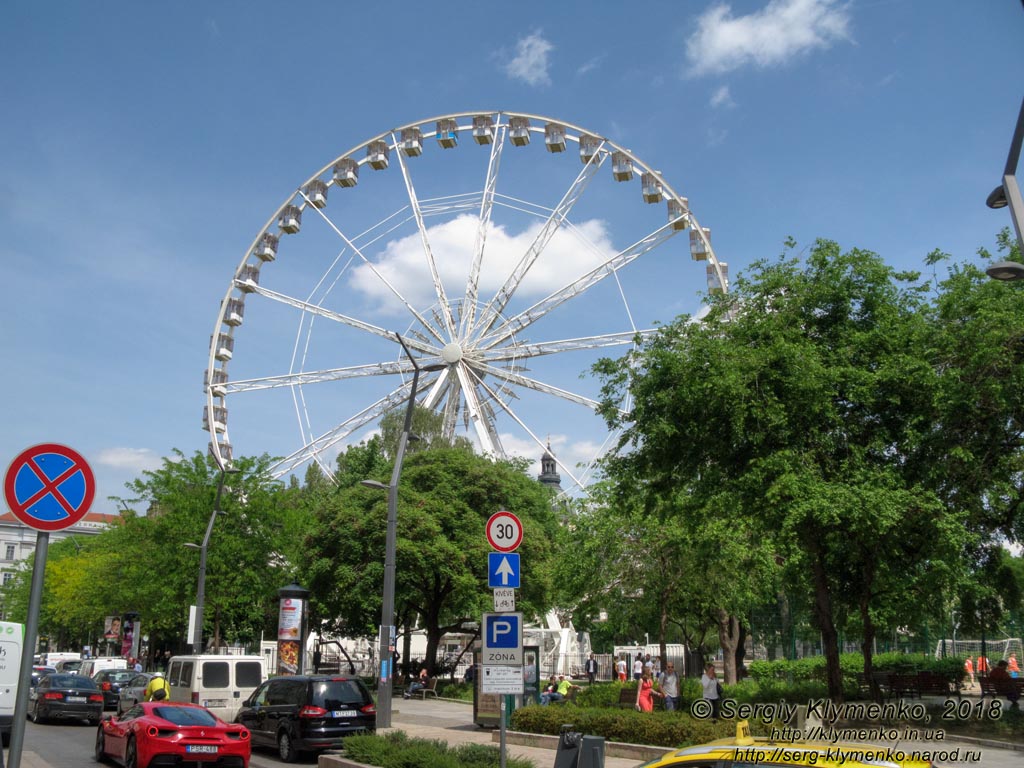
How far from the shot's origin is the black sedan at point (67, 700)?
26.6m

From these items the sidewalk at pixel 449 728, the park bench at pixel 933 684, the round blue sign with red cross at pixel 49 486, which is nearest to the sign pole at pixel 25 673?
the round blue sign with red cross at pixel 49 486

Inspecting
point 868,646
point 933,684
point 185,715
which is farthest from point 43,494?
point 933,684

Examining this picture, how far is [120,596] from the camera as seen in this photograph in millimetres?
52094

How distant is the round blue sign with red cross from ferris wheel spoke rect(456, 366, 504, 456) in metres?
34.8

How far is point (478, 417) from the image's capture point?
142 feet

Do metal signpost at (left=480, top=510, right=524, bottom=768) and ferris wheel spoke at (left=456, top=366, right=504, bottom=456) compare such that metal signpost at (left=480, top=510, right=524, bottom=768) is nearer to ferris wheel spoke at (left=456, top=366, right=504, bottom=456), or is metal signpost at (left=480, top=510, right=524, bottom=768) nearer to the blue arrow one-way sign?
the blue arrow one-way sign

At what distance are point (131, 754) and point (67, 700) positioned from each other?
43.9 ft

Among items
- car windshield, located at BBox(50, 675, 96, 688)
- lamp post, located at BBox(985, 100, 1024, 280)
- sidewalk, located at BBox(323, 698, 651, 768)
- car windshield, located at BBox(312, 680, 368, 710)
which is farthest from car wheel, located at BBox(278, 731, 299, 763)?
lamp post, located at BBox(985, 100, 1024, 280)

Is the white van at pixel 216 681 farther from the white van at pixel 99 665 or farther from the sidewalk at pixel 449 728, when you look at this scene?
the white van at pixel 99 665

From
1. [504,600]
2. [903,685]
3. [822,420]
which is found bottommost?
[903,685]

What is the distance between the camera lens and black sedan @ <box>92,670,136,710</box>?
100 ft

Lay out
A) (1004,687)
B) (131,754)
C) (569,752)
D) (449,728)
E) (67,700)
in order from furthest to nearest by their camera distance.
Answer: (67,700)
(1004,687)
(449,728)
(131,754)
(569,752)

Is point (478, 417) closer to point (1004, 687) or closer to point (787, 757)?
point (1004, 687)

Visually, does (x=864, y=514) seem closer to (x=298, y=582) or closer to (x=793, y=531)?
(x=793, y=531)
